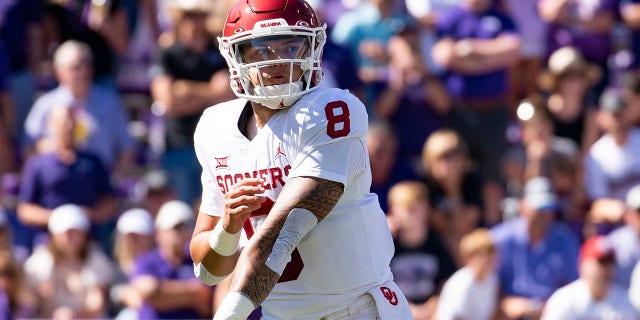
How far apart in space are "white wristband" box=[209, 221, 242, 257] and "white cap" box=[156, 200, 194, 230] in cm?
431

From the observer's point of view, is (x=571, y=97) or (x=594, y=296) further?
(x=571, y=97)

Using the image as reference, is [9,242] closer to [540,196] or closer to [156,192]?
[156,192]

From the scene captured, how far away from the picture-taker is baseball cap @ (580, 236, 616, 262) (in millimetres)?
8969

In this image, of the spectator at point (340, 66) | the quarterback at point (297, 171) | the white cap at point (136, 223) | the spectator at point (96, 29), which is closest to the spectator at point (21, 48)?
the spectator at point (96, 29)

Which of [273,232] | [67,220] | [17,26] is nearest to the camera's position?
[273,232]

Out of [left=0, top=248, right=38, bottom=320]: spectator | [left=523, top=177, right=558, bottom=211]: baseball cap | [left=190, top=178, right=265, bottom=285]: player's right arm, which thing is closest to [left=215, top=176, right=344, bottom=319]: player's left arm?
[left=190, top=178, right=265, bottom=285]: player's right arm

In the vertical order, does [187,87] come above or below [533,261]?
above

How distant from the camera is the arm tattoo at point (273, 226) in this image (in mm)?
4344

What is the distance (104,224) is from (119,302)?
0.91 m

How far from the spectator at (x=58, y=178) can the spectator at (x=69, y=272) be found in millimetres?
322

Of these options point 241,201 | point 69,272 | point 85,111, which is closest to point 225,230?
point 241,201

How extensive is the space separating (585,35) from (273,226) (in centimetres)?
715

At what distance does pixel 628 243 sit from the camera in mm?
9578

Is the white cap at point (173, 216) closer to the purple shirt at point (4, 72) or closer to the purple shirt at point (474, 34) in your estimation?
the purple shirt at point (4, 72)
